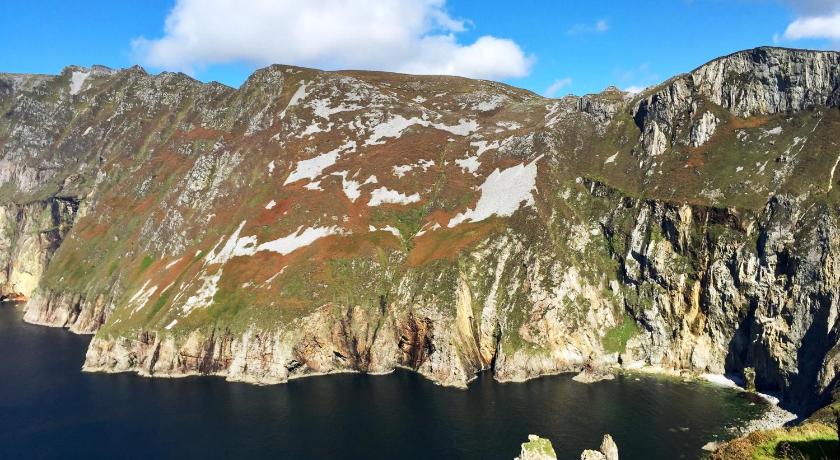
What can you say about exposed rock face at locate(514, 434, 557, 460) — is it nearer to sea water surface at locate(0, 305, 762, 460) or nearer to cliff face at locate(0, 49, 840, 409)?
sea water surface at locate(0, 305, 762, 460)

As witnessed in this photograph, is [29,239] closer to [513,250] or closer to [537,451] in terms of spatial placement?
[513,250]

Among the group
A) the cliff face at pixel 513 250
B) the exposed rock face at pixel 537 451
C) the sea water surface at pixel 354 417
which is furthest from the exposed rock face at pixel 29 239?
the exposed rock face at pixel 537 451

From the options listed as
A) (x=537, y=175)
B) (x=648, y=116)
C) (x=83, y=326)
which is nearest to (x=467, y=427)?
(x=537, y=175)

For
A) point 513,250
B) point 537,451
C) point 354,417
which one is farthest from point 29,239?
point 537,451

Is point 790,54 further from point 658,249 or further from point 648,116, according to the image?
point 658,249

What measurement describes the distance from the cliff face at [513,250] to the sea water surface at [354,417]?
7.19 meters

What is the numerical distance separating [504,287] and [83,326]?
110 metres

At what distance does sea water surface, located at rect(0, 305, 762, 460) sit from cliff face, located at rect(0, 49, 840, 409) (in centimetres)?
719

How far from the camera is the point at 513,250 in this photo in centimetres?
10788

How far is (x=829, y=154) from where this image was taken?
3474 inches

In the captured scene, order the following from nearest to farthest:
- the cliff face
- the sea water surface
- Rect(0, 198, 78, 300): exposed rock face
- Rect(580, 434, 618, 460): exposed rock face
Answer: Rect(580, 434, 618, 460): exposed rock face
the sea water surface
the cliff face
Rect(0, 198, 78, 300): exposed rock face

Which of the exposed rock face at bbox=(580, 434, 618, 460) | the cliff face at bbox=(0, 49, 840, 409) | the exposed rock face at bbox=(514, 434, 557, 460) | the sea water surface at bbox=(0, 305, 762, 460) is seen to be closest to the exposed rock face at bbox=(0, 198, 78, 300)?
the cliff face at bbox=(0, 49, 840, 409)

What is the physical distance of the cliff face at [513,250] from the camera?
86.6m

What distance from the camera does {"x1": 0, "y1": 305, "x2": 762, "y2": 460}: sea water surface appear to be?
6662cm
